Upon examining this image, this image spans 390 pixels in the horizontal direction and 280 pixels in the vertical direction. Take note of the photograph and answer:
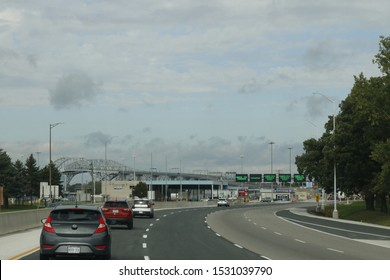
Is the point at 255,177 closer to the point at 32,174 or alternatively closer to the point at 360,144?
the point at 32,174

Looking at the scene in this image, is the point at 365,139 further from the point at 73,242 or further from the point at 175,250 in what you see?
the point at 73,242

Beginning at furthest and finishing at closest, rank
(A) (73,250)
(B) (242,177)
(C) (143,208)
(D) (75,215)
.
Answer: (B) (242,177)
(C) (143,208)
(D) (75,215)
(A) (73,250)

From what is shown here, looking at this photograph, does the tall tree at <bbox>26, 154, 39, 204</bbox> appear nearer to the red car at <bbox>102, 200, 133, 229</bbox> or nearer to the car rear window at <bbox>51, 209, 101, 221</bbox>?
the red car at <bbox>102, 200, 133, 229</bbox>

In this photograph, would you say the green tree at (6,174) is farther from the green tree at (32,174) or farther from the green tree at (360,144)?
the green tree at (360,144)

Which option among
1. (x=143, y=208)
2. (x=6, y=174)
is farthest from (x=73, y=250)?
(x=6, y=174)

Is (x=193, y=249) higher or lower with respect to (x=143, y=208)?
higher

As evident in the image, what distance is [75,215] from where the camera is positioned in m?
17.7

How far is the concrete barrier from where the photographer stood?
107ft

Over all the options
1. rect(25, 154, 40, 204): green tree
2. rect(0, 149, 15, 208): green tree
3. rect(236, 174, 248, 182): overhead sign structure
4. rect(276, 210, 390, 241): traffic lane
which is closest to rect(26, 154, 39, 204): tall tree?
rect(25, 154, 40, 204): green tree

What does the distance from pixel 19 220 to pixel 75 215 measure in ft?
63.4

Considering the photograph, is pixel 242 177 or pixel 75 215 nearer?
pixel 75 215

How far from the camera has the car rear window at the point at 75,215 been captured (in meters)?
17.6

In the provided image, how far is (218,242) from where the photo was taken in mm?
27984
